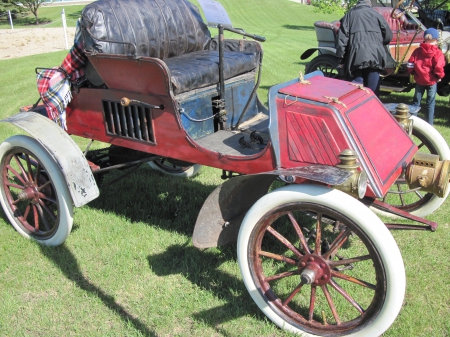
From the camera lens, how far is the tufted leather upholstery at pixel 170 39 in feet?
11.0

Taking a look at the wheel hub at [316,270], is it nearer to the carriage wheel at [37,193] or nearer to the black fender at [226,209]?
the black fender at [226,209]

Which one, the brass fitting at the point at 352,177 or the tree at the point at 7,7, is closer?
the brass fitting at the point at 352,177

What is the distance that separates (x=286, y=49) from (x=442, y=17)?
21.1ft

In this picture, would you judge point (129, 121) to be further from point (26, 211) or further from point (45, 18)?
point (45, 18)

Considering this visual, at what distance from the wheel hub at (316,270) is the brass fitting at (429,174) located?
0.80 meters

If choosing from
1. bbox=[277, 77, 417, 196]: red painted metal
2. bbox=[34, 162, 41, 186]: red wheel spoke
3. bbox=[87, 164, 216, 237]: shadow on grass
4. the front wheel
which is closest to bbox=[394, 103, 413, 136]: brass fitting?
bbox=[277, 77, 417, 196]: red painted metal

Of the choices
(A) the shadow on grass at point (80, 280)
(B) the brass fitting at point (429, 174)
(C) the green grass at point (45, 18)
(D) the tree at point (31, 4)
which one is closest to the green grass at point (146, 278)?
(A) the shadow on grass at point (80, 280)

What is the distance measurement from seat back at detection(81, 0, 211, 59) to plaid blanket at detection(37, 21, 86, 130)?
17 centimetres

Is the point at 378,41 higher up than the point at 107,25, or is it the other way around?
the point at 107,25

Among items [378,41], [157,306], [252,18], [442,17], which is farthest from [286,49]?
[252,18]

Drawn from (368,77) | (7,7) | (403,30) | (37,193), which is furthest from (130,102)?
(7,7)

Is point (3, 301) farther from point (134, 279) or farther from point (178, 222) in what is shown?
point (178, 222)

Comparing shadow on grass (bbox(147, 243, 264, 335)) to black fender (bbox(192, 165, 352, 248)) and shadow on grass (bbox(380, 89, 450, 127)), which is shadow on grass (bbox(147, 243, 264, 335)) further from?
shadow on grass (bbox(380, 89, 450, 127))

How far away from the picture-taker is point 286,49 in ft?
47.3
